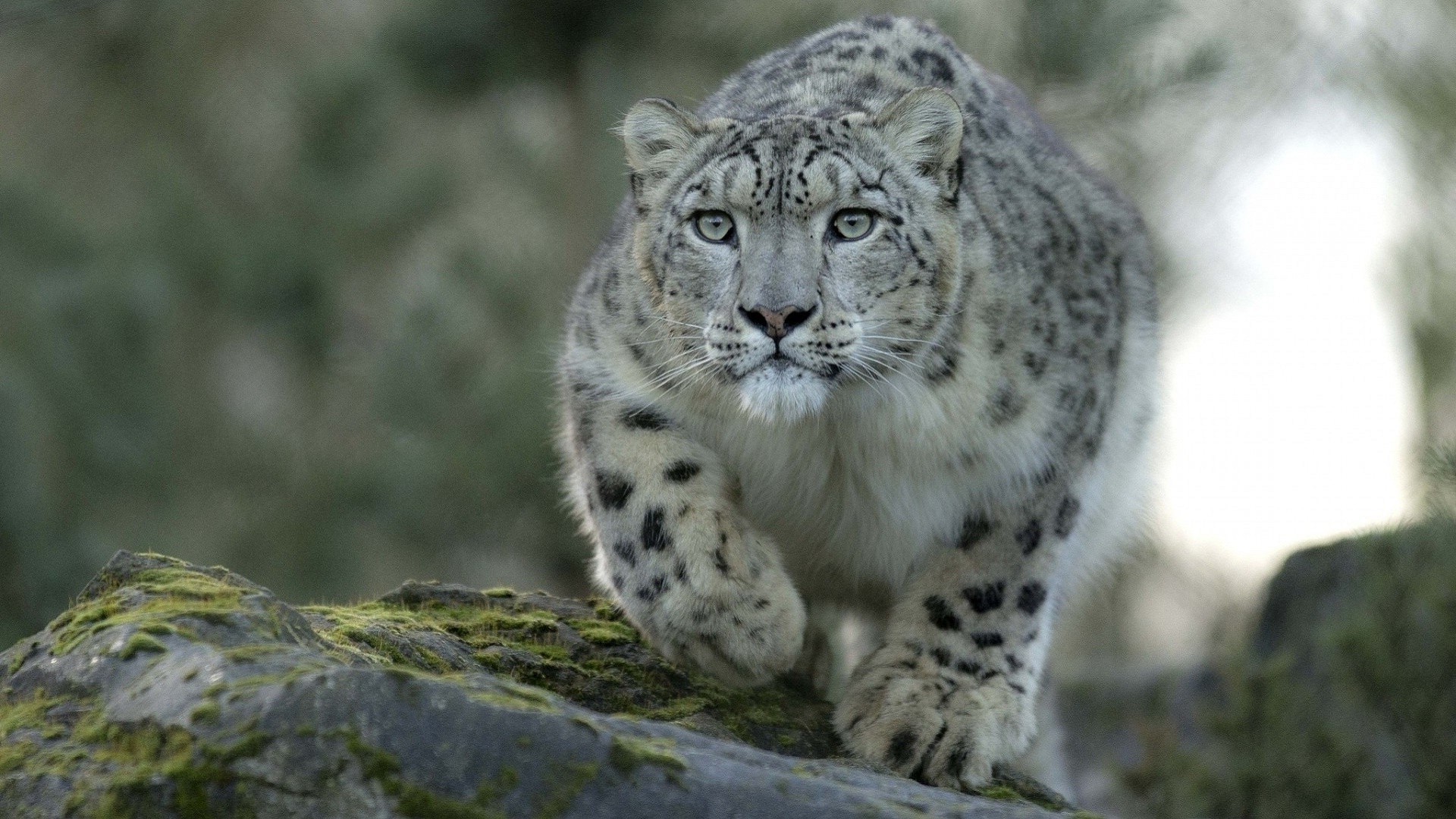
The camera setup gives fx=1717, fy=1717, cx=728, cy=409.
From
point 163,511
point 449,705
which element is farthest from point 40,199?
point 449,705

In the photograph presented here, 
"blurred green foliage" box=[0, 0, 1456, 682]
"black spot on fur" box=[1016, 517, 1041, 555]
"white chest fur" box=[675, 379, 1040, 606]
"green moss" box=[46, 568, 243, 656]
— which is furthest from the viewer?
"blurred green foliage" box=[0, 0, 1456, 682]

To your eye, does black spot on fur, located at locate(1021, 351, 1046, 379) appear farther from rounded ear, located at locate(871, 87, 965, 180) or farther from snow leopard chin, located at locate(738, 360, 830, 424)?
snow leopard chin, located at locate(738, 360, 830, 424)

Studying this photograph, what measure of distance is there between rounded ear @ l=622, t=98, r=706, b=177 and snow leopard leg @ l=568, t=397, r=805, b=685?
860 millimetres

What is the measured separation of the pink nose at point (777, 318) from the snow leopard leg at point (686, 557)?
2.33ft

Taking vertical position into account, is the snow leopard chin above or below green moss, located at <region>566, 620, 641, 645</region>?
above

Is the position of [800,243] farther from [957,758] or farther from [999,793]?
[999,793]

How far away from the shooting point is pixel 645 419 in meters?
5.93

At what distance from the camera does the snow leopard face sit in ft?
17.3

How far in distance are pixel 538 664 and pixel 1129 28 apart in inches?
380

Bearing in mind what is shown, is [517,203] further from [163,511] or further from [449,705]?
[449,705]

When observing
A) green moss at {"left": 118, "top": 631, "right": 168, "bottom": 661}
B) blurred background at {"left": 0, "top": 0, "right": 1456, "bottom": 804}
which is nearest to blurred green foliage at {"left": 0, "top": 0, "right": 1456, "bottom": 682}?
blurred background at {"left": 0, "top": 0, "right": 1456, "bottom": 804}

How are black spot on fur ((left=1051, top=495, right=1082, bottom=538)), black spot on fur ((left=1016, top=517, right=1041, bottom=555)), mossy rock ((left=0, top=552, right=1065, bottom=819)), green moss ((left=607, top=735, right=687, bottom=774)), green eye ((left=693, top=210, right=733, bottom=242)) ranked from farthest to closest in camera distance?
black spot on fur ((left=1051, top=495, right=1082, bottom=538))
black spot on fur ((left=1016, top=517, right=1041, bottom=555))
green eye ((left=693, top=210, right=733, bottom=242))
green moss ((left=607, top=735, right=687, bottom=774))
mossy rock ((left=0, top=552, right=1065, bottom=819))

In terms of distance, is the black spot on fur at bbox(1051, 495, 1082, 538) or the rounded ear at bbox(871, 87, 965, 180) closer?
the rounded ear at bbox(871, 87, 965, 180)

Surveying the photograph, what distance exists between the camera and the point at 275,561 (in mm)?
19391
